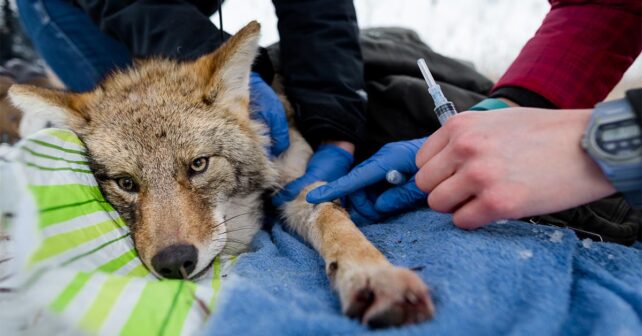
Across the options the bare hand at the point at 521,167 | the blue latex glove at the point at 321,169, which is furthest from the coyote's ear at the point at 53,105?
the bare hand at the point at 521,167

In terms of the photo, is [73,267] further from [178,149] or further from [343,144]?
[343,144]

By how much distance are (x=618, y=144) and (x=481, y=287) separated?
0.42 m

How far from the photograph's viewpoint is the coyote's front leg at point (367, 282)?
790mm

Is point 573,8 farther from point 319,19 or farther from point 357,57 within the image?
point 319,19

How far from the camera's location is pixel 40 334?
0.71 meters

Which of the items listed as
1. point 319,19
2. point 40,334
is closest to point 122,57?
point 319,19

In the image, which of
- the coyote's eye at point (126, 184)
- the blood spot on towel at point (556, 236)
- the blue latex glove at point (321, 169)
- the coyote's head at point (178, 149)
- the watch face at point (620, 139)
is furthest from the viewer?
the blue latex glove at point (321, 169)

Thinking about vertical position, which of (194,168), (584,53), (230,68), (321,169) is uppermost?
(584,53)

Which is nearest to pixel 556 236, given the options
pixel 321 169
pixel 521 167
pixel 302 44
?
pixel 521 167

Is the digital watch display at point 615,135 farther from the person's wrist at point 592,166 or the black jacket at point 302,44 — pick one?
the black jacket at point 302,44

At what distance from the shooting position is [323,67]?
2.05 metres

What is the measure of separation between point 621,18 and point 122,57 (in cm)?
266

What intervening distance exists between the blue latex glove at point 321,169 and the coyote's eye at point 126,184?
632 millimetres

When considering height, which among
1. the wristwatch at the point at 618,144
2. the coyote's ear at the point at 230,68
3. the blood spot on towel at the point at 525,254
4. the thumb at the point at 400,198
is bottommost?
the thumb at the point at 400,198
